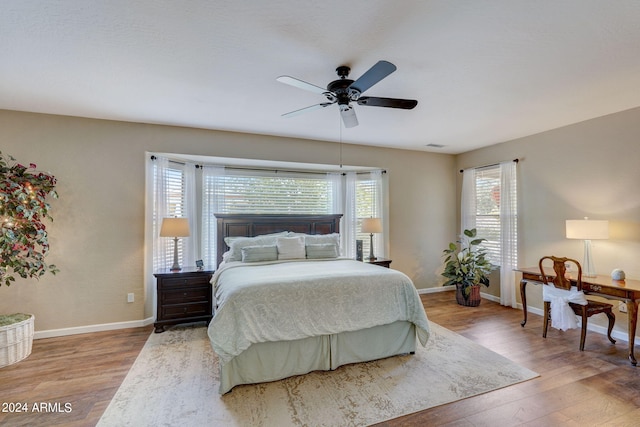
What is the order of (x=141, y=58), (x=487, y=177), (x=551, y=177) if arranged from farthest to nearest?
(x=487, y=177) < (x=551, y=177) < (x=141, y=58)

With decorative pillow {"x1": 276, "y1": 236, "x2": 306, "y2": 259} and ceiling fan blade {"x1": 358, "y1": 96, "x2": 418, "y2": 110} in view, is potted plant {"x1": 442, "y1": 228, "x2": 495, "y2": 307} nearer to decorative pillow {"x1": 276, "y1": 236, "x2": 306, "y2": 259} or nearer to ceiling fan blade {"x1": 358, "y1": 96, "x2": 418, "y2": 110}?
decorative pillow {"x1": 276, "y1": 236, "x2": 306, "y2": 259}

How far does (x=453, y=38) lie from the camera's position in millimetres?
2076

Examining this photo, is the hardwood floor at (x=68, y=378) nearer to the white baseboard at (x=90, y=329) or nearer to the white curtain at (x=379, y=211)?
the white baseboard at (x=90, y=329)

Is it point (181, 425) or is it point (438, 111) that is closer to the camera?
point (181, 425)

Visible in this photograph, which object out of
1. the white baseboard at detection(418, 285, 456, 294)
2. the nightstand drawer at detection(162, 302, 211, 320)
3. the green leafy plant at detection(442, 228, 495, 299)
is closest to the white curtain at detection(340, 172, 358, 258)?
the white baseboard at detection(418, 285, 456, 294)

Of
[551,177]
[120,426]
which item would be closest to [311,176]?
[551,177]

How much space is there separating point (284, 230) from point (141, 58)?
3012 mm

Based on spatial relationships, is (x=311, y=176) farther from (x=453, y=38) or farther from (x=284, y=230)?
(x=453, y=38)

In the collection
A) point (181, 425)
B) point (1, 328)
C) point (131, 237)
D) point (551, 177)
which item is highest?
point (551, 177)

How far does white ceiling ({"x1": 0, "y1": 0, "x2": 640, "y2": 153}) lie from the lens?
181cm

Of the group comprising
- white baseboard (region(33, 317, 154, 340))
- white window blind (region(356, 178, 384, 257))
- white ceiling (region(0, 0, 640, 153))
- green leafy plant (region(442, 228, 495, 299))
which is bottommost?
white baseboard (region(33, 317, 154, 340))

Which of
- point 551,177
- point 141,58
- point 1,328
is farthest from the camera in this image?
point 551,177

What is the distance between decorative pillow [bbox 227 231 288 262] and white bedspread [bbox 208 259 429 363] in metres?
0.89

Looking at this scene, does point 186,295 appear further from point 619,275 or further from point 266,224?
point 619,275
